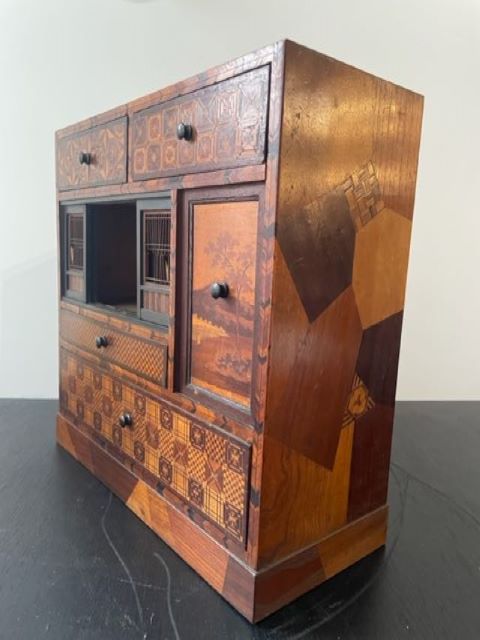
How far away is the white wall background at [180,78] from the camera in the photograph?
270 centimetres

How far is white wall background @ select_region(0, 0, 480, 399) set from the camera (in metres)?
2.70

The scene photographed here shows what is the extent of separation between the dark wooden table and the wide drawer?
120 cm

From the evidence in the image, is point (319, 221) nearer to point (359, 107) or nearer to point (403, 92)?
point (359, 107)

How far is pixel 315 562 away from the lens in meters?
1.46

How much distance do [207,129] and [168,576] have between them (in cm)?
131

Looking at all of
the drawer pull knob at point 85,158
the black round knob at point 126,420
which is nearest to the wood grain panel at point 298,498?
the black round knob at point 126,420

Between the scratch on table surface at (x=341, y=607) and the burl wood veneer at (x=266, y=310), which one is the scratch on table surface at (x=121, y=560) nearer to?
the burl wood veneer at (x=266, y=310)

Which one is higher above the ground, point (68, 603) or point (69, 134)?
point (69, 134)

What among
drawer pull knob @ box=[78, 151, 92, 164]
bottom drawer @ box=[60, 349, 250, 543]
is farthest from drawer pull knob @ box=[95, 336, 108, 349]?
drawer pull knob @ box=[78, 151, 92, 164]

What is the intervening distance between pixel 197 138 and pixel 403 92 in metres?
0.61

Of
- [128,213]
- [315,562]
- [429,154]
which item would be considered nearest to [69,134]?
[128,213]

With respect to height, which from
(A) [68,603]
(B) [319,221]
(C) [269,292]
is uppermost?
(B) [319,221]

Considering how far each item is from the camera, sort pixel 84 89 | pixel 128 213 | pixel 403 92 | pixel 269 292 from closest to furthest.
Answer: pixel 269 292 → pixel 403 92 → pixel 128 213 → pixel 84 89

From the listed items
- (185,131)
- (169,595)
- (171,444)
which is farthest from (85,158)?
(169,595)
